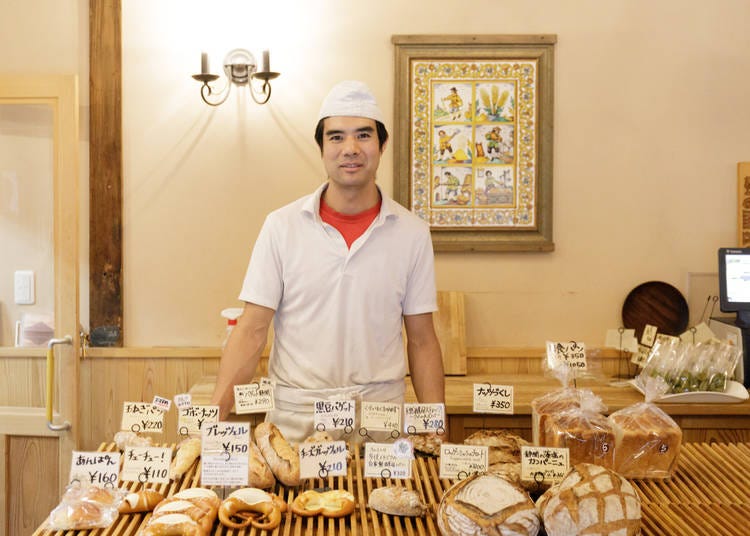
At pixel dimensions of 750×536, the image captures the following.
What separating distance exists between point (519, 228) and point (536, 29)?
87 centimetres

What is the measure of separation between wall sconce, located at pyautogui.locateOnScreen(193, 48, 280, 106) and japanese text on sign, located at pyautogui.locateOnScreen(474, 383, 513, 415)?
2051mm

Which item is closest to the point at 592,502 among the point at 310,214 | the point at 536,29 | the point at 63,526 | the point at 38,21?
the point at 63,526

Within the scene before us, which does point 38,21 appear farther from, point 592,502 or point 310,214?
point 592,502

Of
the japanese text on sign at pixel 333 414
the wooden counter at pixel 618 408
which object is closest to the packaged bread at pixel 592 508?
the japanese text on sign at pixel 333 414

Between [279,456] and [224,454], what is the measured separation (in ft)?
0.40

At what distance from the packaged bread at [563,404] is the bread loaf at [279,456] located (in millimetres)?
509

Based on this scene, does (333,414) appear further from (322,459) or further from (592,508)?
(592,508)

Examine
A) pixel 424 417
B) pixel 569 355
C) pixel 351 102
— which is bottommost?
pixel 424 417

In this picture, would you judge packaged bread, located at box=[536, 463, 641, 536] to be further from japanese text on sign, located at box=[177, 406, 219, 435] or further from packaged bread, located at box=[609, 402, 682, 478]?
japanese text on sign, located at box=[177, 406, 219, 435]

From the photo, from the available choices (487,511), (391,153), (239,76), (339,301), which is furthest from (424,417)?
(239,76)

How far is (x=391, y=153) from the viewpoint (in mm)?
3387

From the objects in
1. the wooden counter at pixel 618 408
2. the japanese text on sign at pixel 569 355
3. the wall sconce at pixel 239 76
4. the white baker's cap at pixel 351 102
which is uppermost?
the wall sconce at pixel 239 76

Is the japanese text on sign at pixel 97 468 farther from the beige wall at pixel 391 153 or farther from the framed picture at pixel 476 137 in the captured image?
the framed picture at pixel 476 137

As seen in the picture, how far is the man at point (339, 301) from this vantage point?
2.11 m
